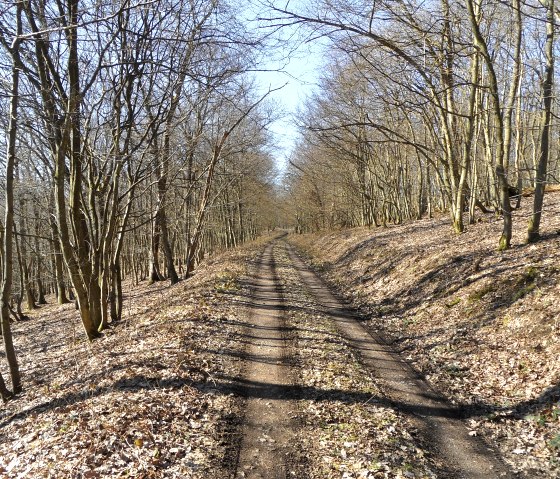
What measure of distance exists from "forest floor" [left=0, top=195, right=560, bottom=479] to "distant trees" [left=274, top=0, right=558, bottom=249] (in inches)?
134

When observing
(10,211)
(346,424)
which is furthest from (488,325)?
(10,211)

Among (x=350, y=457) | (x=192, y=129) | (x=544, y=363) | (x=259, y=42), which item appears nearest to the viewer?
(x=350, y=457)

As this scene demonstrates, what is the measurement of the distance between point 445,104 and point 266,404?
1531 cm

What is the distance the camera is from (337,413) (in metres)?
6.46

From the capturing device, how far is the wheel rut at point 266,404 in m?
5.29

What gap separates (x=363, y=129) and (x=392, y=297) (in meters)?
17.5

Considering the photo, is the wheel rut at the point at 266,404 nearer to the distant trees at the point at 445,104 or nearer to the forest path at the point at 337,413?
the forest path at the point at 337,413

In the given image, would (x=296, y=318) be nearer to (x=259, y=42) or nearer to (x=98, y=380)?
(x=98, y=380)

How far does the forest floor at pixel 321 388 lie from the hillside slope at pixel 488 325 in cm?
4

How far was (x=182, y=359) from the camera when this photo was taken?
27.3 ft

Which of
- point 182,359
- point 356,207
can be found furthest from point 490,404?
point 356,207

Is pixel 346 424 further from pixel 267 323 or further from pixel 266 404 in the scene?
pixel 267 323

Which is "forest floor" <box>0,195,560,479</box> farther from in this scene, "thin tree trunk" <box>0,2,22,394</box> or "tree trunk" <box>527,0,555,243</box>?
"tree trunk" <box>527,0,555,243</box>

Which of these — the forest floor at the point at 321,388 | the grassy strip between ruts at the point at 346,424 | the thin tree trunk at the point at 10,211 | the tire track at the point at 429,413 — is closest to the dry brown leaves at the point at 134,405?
the forest floor at the point at 321,388
